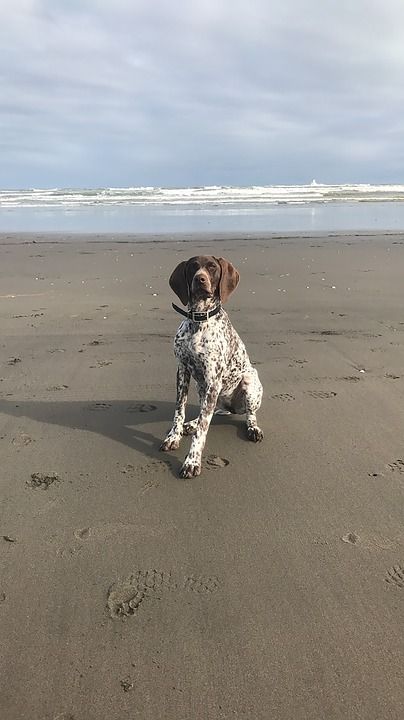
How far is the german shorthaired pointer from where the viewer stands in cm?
375

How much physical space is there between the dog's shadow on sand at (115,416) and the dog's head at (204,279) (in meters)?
1.04

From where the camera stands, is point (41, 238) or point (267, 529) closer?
point (267, 529)

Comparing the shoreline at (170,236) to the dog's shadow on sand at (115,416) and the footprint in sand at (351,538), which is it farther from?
the footprint in sand at (351,538)

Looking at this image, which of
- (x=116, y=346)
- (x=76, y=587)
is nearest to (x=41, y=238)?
(x=116, y=346)

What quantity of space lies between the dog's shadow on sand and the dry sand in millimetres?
18

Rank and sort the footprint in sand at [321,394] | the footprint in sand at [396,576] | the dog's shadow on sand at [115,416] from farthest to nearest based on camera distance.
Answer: the footprint in sand at [321,394] → the dog's shadow on sand at [115,416] → the footprint in sand at [396,576]

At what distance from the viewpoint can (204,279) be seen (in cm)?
377

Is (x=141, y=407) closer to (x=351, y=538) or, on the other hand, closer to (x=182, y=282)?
(x=182, y=282)

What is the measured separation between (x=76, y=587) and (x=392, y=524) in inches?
66.0

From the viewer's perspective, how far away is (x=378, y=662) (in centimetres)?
205

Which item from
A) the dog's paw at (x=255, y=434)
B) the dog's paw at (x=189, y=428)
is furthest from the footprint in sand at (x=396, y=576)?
the dog's paw at (x=189, y=428)

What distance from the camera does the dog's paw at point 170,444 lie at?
3.83 metres

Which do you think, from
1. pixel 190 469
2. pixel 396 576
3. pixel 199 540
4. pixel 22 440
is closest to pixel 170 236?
pixel 22 440

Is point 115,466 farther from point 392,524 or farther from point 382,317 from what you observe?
point 382,317
